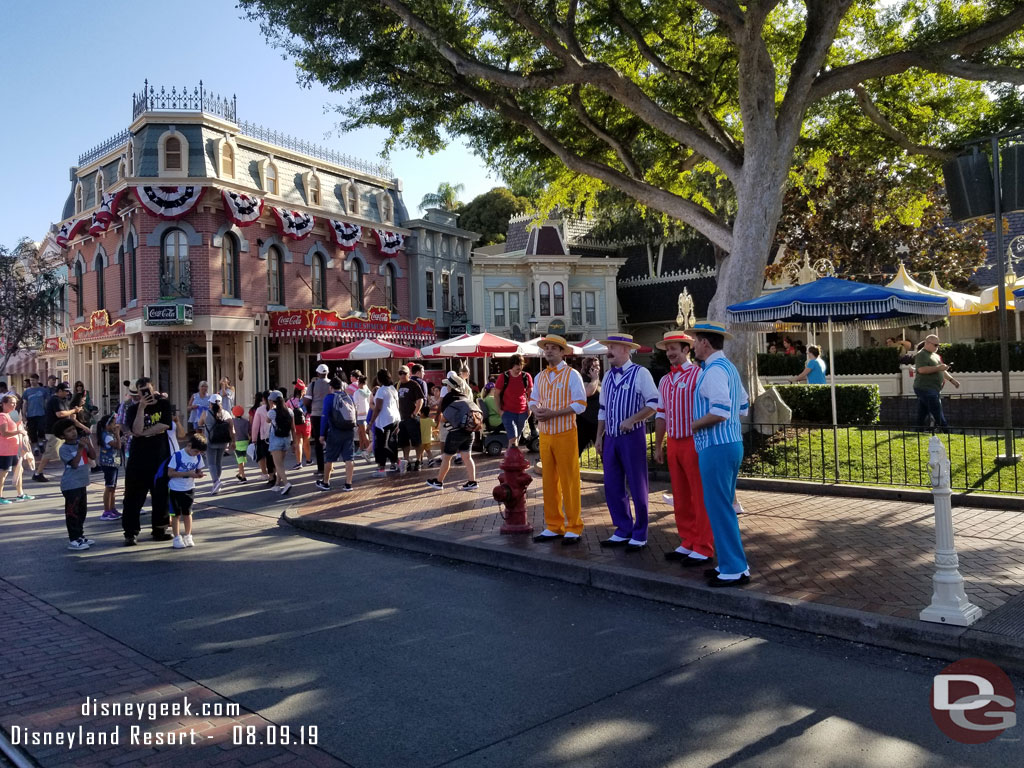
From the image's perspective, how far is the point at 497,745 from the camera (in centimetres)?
357

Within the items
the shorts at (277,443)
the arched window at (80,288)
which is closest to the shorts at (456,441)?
the shorts at (277,443)

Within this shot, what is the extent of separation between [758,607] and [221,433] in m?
9.61

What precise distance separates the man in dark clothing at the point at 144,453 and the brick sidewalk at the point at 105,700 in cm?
272

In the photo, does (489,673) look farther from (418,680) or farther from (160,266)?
(160,266)

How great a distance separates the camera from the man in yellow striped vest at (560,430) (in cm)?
738

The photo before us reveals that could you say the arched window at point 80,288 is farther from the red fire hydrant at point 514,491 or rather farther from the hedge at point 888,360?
the red fire hydrant at point 514,491

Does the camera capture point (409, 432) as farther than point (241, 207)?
No

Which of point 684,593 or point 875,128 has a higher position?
point 875,128

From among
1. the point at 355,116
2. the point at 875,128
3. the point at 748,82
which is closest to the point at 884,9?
the point at 875,128

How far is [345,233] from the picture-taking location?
28.8 meters

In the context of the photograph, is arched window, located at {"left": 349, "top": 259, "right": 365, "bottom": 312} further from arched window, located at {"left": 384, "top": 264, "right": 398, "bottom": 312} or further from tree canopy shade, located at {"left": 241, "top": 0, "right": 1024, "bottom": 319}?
tree canopy shade, located at {"left": 241, "top": 0, "right": 1024, "bottom": 319}

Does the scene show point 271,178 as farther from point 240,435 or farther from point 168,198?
point 240,435

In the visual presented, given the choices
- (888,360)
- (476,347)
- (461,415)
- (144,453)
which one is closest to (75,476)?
(144,453)

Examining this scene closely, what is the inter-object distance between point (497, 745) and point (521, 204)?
150 feet
